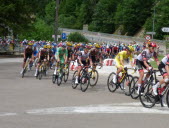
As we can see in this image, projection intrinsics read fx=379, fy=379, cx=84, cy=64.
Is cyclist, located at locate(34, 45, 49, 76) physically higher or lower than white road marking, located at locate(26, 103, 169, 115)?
higher

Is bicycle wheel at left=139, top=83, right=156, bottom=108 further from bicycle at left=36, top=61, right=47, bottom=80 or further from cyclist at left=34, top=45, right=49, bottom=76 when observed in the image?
cyclist at left=34, top=45, right=49, bottom=76

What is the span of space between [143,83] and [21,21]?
31837 mm

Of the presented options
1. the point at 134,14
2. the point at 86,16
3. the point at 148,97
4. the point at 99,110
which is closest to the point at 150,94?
the point at 148,97

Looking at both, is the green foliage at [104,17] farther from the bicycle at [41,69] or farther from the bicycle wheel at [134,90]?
the bicycle wheel at [134,90]

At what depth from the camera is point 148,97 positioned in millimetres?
10477

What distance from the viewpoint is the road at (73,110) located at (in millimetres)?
8383

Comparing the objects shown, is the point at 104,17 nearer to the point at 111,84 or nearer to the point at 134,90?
the point at 111,84

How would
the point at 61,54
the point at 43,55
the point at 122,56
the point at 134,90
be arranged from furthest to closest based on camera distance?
the point at 43,55 → the point at 61,54 → the point at 122,56 → the point at 134,90

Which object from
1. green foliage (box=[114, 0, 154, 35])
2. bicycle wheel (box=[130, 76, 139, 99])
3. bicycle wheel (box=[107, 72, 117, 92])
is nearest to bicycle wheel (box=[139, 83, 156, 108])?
bicycle wheel (box=[130, 76, 139, 99])

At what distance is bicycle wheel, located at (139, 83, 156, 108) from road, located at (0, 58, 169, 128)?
7.1 inches

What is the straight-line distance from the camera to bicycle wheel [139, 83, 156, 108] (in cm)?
1039

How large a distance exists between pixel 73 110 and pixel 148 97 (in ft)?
7.00

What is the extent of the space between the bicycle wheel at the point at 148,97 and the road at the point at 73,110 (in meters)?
0.18

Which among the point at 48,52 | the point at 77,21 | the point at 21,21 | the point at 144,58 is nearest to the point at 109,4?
the point at 77,21
